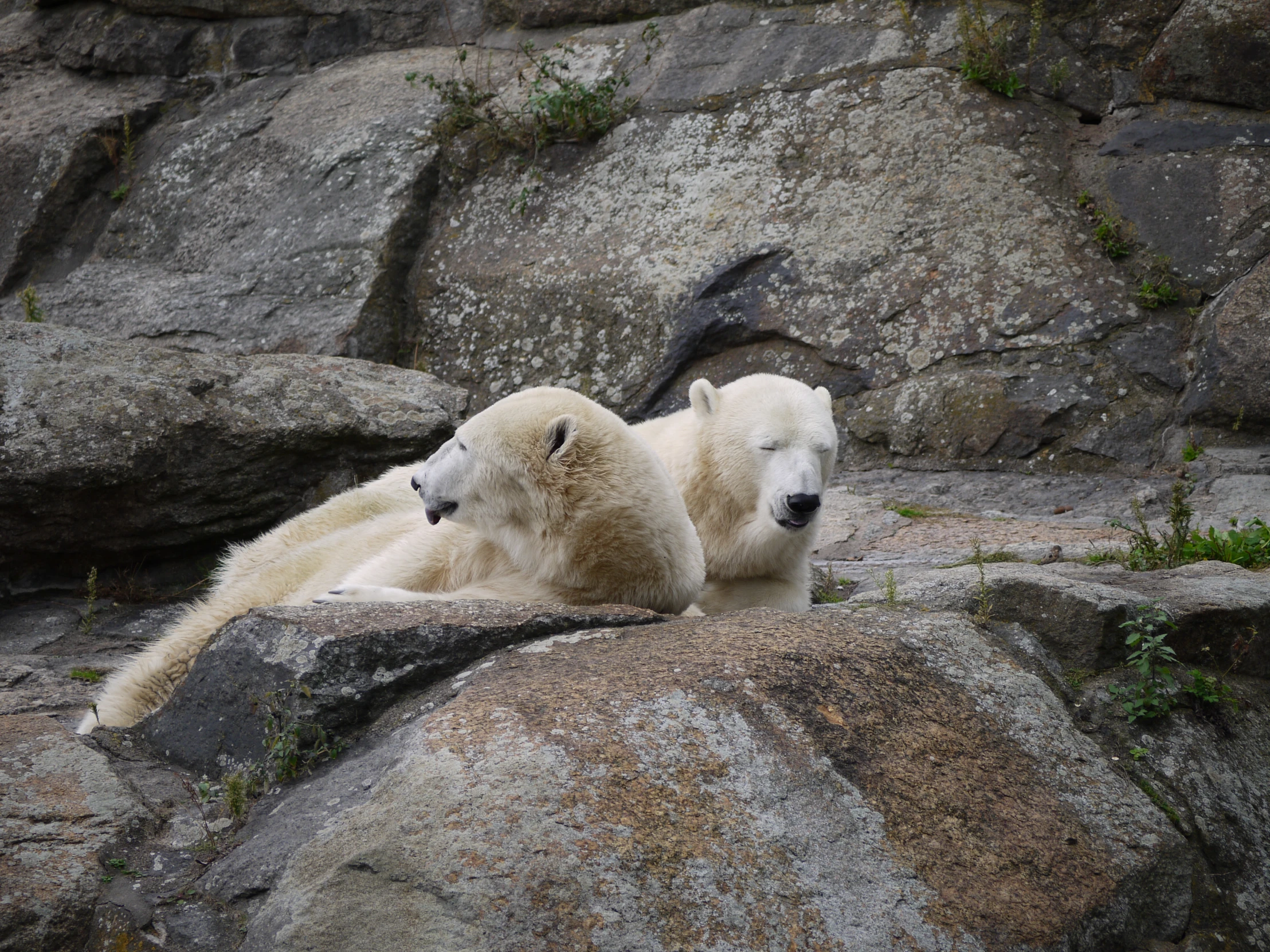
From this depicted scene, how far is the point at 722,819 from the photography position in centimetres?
210

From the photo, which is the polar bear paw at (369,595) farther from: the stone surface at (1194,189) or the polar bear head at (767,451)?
the stone surface at (1194,189)

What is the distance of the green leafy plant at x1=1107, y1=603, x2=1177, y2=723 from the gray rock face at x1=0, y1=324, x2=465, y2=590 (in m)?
3.48

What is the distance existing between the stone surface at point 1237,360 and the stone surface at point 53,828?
5584 mm

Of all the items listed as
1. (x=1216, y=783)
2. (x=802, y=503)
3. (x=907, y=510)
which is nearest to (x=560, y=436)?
(x=802, y=503)

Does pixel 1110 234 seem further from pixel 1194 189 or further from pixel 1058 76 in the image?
pixel 1058 76

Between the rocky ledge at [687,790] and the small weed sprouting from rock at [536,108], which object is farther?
the small weed sprouting from rock at [536,108]

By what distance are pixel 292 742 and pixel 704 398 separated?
8.74ft

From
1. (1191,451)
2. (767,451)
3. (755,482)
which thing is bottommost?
(1191,451)

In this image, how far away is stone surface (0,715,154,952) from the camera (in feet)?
6.14

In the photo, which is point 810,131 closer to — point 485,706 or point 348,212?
point 348,212

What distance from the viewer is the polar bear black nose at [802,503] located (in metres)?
4.05

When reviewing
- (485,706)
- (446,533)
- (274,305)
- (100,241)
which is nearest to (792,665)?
(485,706)

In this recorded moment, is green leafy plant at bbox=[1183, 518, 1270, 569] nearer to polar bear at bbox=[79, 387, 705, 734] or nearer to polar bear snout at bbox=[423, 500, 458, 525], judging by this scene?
polar bear at bbox=[79, 387, 705, 734]

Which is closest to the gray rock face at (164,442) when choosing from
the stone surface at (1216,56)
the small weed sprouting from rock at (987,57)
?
the small weed sprouting from rock at (987,57)
